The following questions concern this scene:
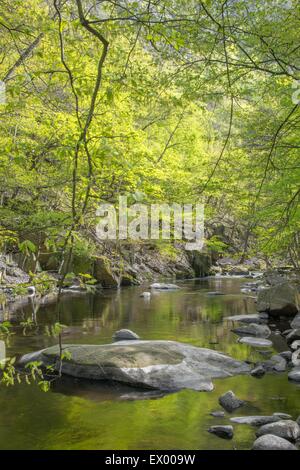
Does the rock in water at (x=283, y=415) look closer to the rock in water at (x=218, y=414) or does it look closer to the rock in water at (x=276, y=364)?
the rock in water at (x=218, y=414)

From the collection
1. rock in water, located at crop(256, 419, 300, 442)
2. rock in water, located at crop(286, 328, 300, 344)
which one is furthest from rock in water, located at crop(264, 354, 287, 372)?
rock in water, located at crop(256, 419, 300, 442)

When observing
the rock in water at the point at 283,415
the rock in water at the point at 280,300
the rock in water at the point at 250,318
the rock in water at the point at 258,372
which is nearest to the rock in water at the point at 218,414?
the rock in water at the point at 283,415

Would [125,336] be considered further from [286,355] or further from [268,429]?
[268,429]

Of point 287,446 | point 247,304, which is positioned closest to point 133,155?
point 247,304

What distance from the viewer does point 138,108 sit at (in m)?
13.6

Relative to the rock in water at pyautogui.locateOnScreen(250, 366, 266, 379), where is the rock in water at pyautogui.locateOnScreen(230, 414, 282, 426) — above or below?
below

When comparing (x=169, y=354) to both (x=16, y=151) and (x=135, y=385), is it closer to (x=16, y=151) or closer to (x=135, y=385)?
(x=135, y=385)

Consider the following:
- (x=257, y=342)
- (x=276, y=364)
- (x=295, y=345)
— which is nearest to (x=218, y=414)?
(x=276, y=364)

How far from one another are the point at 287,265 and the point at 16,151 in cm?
1997

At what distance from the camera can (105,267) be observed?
67.7ft

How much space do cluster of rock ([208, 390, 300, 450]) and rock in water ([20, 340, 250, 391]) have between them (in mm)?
1157

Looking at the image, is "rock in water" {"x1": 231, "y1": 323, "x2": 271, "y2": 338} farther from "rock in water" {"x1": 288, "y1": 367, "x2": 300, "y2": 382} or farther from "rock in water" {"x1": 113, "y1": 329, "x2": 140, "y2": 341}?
"rock in water" {"x1": 288, "y1": 367, "x2": 300, "y2": 382}

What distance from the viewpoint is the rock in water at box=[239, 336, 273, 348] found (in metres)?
9.67

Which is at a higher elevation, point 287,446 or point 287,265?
point 287,265
